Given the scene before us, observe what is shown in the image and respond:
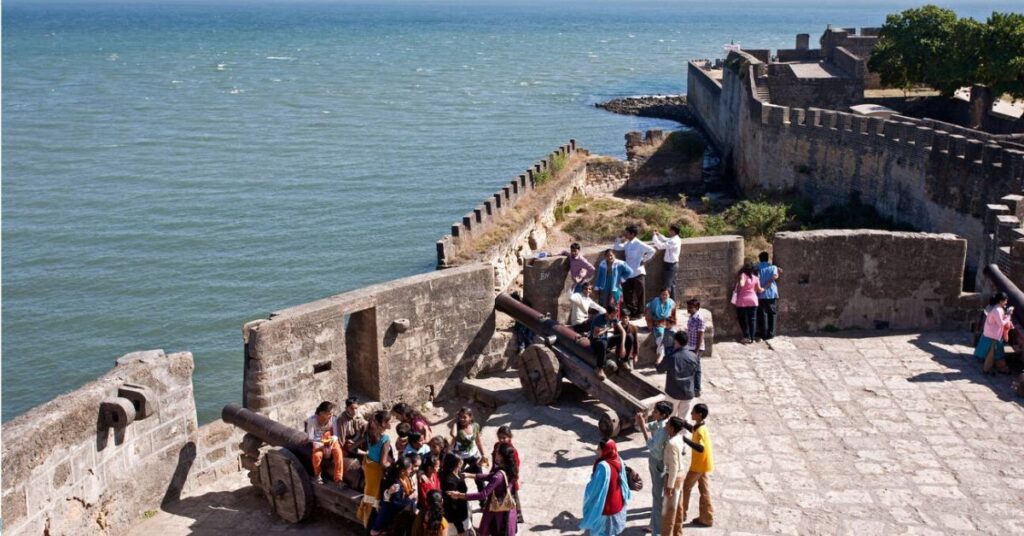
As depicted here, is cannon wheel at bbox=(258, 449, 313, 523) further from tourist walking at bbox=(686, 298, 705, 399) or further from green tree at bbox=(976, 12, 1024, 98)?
green tree at bbox=(976, 12, 1024, 98)

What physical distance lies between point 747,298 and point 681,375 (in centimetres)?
300

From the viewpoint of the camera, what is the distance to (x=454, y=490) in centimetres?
892

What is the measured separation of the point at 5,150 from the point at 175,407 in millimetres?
42045

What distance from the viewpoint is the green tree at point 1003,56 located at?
33.9 meters

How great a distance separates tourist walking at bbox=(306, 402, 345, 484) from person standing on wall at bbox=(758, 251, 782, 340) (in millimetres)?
5837

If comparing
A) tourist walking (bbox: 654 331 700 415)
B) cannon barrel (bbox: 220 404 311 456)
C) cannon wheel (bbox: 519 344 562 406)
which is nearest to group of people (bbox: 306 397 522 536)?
cannon barrel (bbox: 220 404 311 456)

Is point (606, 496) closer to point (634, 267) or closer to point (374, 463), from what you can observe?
point (374, 463)

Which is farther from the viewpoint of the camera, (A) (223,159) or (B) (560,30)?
(B) (560,30)

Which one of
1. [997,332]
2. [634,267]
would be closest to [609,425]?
[634,267]

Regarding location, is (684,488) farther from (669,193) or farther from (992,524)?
(669,193)

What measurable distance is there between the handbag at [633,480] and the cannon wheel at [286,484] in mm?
2772

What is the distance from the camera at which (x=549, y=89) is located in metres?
79.4

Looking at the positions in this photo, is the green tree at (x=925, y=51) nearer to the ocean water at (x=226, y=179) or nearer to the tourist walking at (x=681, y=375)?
the ocean water at (x=226, y=179)

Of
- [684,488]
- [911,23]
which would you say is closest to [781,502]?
[684,488]
